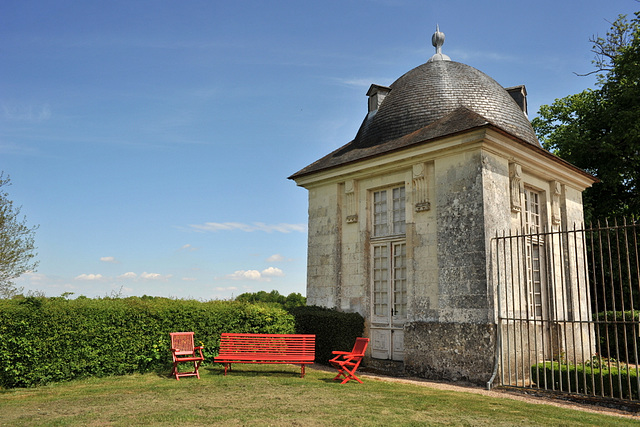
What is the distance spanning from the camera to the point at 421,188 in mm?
11805

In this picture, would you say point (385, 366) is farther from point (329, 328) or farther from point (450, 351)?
point (450, 351)

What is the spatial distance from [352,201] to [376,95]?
407 centimetres

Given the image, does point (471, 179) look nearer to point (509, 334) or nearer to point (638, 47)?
point (509, 334)

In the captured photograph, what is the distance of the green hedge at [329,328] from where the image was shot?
12.1m

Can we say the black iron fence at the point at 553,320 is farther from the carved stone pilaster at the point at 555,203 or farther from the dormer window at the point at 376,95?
the dormer window at the point at 376,95

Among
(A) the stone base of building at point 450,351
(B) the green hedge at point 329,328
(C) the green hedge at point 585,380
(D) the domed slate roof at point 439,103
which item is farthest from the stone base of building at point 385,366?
(D) the domed slate roof at point 439,103

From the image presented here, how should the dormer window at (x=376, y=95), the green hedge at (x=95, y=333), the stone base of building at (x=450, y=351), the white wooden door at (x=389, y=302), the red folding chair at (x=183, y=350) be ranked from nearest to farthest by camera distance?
1. the green hedge at (x=95, y=333)
2. the red folding chair at (x=183, y=350)
3. the stone base of building at (x=450, y=351)
4. the white wooden door at (x=389, y=302)
5. the dormer window at (x=376, y=95)

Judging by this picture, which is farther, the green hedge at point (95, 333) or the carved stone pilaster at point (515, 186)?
the carved stone pilaster at point (515, 186)

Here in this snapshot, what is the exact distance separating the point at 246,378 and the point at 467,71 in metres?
10.8

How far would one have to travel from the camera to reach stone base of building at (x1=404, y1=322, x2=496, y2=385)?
10023mm

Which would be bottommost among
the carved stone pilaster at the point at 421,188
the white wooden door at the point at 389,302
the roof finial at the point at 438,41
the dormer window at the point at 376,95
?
the white wooden door at the point at 389,302

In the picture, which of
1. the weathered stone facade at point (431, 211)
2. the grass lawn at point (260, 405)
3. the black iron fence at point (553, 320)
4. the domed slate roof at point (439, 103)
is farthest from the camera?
the domed slate roof at point (439, 103)

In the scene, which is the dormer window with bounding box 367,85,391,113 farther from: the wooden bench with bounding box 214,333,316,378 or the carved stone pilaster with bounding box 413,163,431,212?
the wooden bench with bounding box 214,333,316,378

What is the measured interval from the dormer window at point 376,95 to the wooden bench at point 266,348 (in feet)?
27.0
